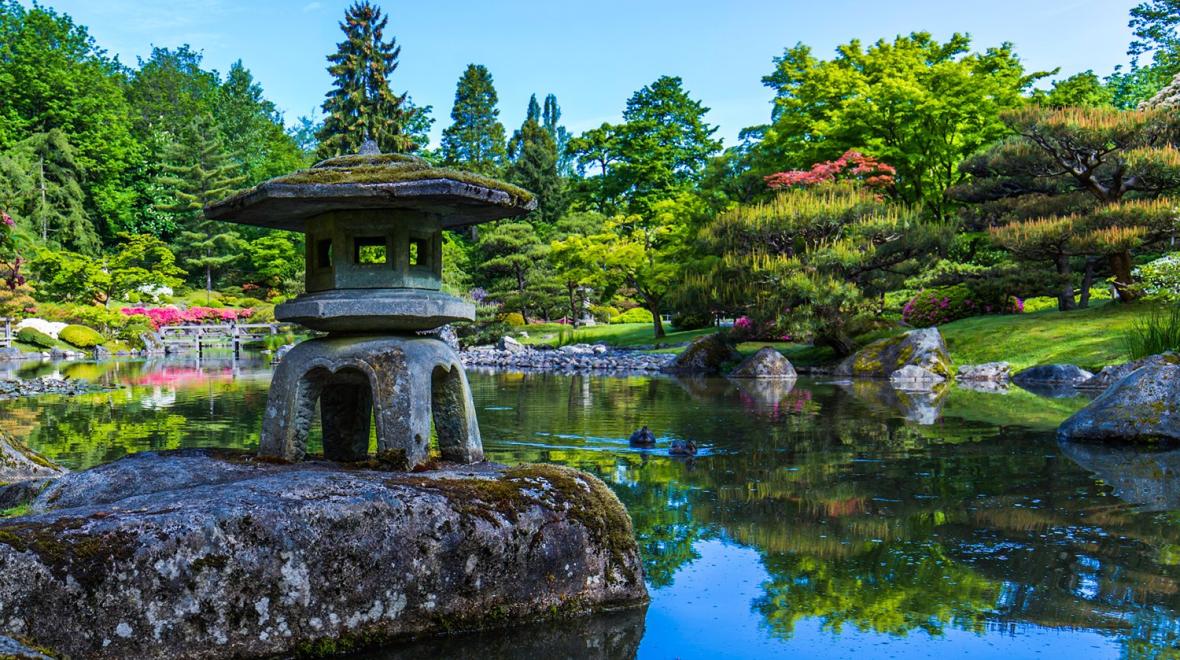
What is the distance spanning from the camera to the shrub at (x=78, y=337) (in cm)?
3538

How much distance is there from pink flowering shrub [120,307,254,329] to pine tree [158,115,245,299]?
6596 mm

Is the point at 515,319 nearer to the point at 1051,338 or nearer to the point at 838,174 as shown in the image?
the point at 838,174

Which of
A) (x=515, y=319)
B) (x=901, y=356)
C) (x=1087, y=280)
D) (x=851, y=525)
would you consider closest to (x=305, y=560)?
(x=851, y=525)

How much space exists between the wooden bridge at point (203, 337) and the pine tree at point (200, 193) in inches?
388

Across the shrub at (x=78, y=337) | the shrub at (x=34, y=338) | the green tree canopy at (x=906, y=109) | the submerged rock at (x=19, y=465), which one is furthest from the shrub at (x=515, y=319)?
the submerged rock at (x=19, y=465)

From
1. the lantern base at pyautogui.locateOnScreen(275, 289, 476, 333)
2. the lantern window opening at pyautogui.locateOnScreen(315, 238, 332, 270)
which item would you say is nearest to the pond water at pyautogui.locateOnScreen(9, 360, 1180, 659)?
the lantern base at pyautogui.locateOnScreen(275, 289, 476, 333)

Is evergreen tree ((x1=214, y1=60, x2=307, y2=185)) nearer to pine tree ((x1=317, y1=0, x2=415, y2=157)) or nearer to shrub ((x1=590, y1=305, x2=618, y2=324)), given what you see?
pine tree ((x1=317, y1=0, x2=415, y2=157))

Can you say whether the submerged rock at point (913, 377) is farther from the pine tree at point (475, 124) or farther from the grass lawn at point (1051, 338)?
the pine tree at point (475, 124)

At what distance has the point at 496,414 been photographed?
48.3 feet

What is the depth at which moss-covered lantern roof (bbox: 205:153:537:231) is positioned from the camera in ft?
18.4

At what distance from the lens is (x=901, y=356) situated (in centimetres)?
2227

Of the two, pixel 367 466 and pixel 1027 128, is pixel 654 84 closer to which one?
pixel 1027 128

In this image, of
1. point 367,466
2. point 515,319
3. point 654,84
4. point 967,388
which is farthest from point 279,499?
point 654,84

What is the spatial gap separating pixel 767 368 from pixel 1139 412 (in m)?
A: 13.4
